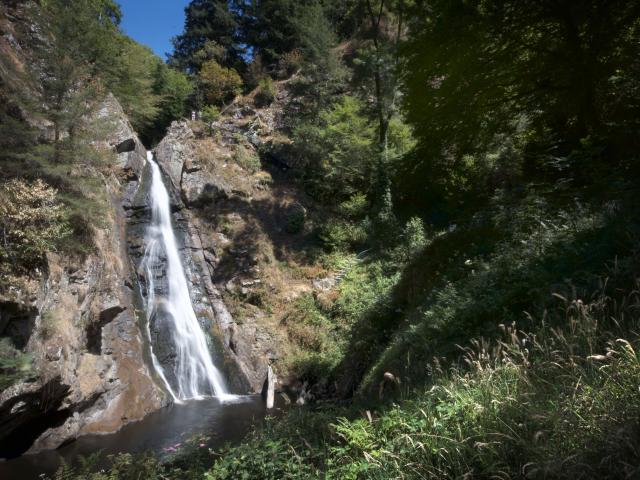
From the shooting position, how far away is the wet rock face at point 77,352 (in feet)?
30.2

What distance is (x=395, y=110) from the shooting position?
2242 centimetres

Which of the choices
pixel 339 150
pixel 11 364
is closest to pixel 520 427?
pixel 11 364

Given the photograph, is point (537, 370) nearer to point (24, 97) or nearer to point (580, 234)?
point (580, 234)

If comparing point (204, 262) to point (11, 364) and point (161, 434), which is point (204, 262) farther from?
point (11, 364)

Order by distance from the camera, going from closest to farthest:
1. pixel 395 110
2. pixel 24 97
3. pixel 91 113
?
pixel 24 97 < pixel 91 113 < pixel 395 110

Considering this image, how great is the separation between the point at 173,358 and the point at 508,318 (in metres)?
12.2

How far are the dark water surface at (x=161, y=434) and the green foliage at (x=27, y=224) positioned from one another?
14.2ft

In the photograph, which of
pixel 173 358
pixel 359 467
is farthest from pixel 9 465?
pixel 359 467

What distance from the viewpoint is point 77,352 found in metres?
11.0

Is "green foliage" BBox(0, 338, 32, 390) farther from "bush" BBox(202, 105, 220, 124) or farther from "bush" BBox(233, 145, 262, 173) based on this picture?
"bush" BBox(202, 105, 220, 124)

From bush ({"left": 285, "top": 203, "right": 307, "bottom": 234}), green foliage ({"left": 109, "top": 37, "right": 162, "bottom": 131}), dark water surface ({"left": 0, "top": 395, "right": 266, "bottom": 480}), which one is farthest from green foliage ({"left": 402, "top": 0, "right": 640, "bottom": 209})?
green foliage ({"left": 109, "top": 37, "right": 162, "bottom": 131})

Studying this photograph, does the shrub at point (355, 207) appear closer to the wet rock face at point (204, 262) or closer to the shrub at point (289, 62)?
the wet rock face at point (204, 262)

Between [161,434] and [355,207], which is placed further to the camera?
[355,207]

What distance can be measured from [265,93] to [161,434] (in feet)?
87.6
